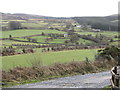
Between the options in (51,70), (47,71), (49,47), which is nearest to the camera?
(47,71)

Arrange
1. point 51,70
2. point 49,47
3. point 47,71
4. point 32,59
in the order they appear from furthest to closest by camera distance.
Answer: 1. point 49,47
2. point 32,59
3. point 51,70
4. point 47,71

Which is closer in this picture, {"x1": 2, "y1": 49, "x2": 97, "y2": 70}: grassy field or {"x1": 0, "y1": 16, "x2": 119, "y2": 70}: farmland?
{"x1": 2, "y1": 49, "x2": 97, "y2": 70}: grassy field

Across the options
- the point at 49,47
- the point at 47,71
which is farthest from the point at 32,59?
the point at 49,47

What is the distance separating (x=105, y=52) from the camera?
21.5 m

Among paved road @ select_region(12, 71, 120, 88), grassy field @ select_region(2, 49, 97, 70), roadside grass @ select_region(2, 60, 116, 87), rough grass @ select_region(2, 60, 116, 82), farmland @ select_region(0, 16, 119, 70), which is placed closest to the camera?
paved road @ select_region(12, 71, 120, 88)

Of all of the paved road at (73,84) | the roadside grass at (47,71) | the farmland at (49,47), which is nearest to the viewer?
the paved road at (73,84)

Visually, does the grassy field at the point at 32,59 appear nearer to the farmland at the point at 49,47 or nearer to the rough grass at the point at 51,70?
the farmland at the point at 49,47

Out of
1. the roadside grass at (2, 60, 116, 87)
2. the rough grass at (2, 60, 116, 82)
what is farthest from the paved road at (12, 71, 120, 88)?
the rough grass at (2, 60, 116, 82)

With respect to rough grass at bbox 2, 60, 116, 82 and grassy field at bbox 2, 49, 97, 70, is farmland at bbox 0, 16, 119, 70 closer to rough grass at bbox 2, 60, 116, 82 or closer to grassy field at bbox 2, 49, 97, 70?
grassy field at bbox 2, 49, 97, 70

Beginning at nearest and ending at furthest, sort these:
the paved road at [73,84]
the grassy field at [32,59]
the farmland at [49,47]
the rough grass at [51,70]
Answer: the paved road at [73,84]
the rough grass at [51,70]
the grassy field at [32,59]
the farmland at [49,47]

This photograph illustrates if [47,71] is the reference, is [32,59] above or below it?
above

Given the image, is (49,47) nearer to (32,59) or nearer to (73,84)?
(32,59)

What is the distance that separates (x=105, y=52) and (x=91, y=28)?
34.7 meters

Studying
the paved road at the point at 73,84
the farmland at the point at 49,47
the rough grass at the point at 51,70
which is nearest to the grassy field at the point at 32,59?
the farmland at the point at 49,47
